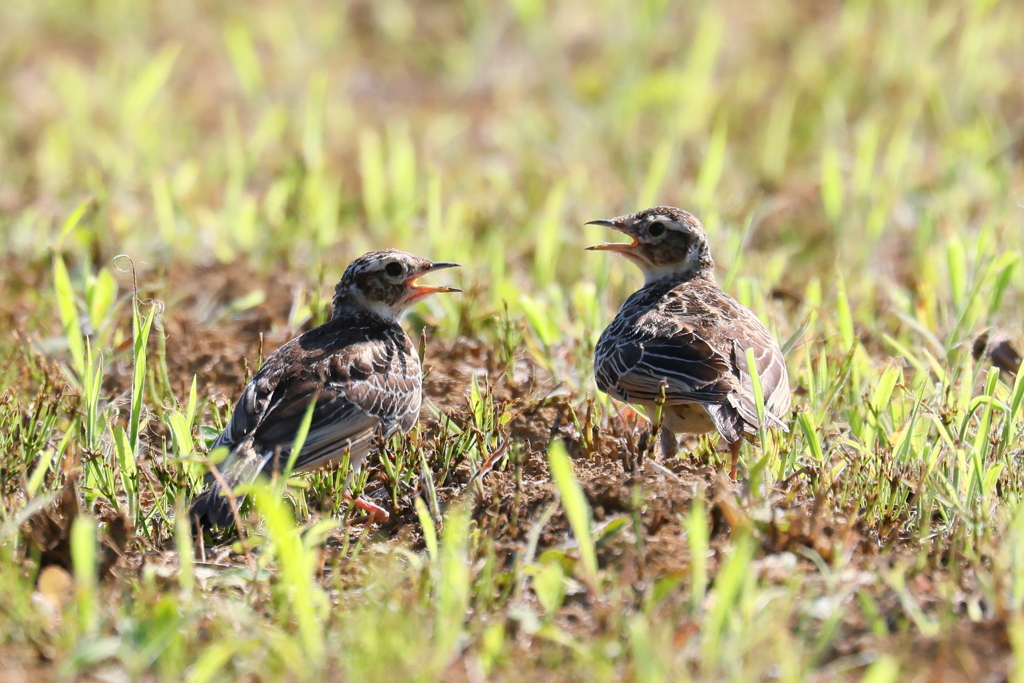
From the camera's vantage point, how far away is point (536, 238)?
8.88 metres

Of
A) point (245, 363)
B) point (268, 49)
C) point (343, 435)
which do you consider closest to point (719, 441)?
point (343, 435)

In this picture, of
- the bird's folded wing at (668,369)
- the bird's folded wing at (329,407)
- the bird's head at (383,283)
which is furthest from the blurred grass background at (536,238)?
the bird's head at (383,283)

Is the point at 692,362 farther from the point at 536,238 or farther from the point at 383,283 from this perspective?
the point at 536,238

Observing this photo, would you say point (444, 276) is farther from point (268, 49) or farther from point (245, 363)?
point (268, 49)

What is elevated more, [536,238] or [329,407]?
[329,407]

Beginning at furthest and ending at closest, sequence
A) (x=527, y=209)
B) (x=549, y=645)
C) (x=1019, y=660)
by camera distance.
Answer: (x=527, y=209), (x=549, y=645), (x=1019, y=660)

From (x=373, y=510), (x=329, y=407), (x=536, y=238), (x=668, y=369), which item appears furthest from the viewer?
(x=536, y=238)

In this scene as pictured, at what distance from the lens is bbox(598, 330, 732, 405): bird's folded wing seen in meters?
5.60

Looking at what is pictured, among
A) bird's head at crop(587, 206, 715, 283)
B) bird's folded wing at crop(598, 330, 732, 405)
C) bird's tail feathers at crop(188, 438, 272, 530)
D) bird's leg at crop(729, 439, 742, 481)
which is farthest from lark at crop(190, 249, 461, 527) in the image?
bird's leg at crop(729, 439, 742, 481)

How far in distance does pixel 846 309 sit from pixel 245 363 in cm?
298

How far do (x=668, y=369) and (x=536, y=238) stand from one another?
10.7 ft

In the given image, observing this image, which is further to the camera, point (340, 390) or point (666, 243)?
point (666, 243)

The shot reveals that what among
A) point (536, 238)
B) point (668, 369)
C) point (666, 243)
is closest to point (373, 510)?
point (668, 369)

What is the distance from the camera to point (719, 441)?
610 cm
